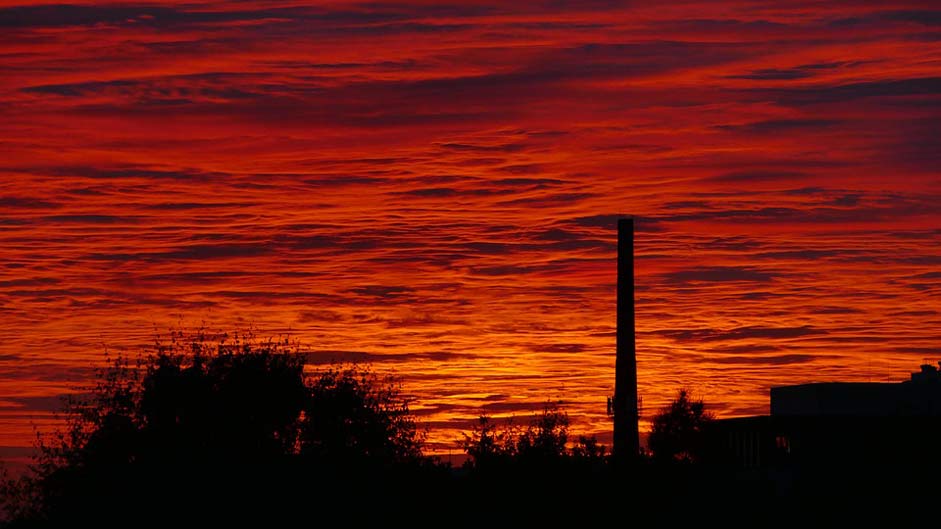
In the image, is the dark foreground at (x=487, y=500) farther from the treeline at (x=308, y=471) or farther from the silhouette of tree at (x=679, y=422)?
the silhouette of tree at (x=679, y=422)

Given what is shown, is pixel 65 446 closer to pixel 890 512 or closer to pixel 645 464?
pixel 645 464

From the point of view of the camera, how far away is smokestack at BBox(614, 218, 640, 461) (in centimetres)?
7150

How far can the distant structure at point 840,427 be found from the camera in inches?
2751

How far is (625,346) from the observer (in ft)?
236

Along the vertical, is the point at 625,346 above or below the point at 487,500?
above

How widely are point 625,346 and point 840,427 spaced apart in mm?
10382

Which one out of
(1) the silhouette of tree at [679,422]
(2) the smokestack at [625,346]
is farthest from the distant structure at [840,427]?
(1) the silhouette of tree at [679,422]

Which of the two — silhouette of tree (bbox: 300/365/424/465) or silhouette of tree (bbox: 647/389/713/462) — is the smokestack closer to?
silhouette of tree (bbox: 300/365/424/465)

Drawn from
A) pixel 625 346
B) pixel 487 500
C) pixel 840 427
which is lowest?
pixel 487 500

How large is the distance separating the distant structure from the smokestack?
25.5ft

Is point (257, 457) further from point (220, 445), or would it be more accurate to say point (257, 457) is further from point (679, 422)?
point (679, 422)

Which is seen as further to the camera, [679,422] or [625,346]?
[679,422]

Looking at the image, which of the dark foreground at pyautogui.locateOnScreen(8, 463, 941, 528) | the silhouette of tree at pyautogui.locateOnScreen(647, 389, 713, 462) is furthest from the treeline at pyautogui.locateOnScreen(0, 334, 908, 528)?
the silhouette of tree at pyautogui.locateOnScreen(647, 389, 713, 462)

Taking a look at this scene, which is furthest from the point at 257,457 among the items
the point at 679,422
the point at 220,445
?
the point at 679,422
